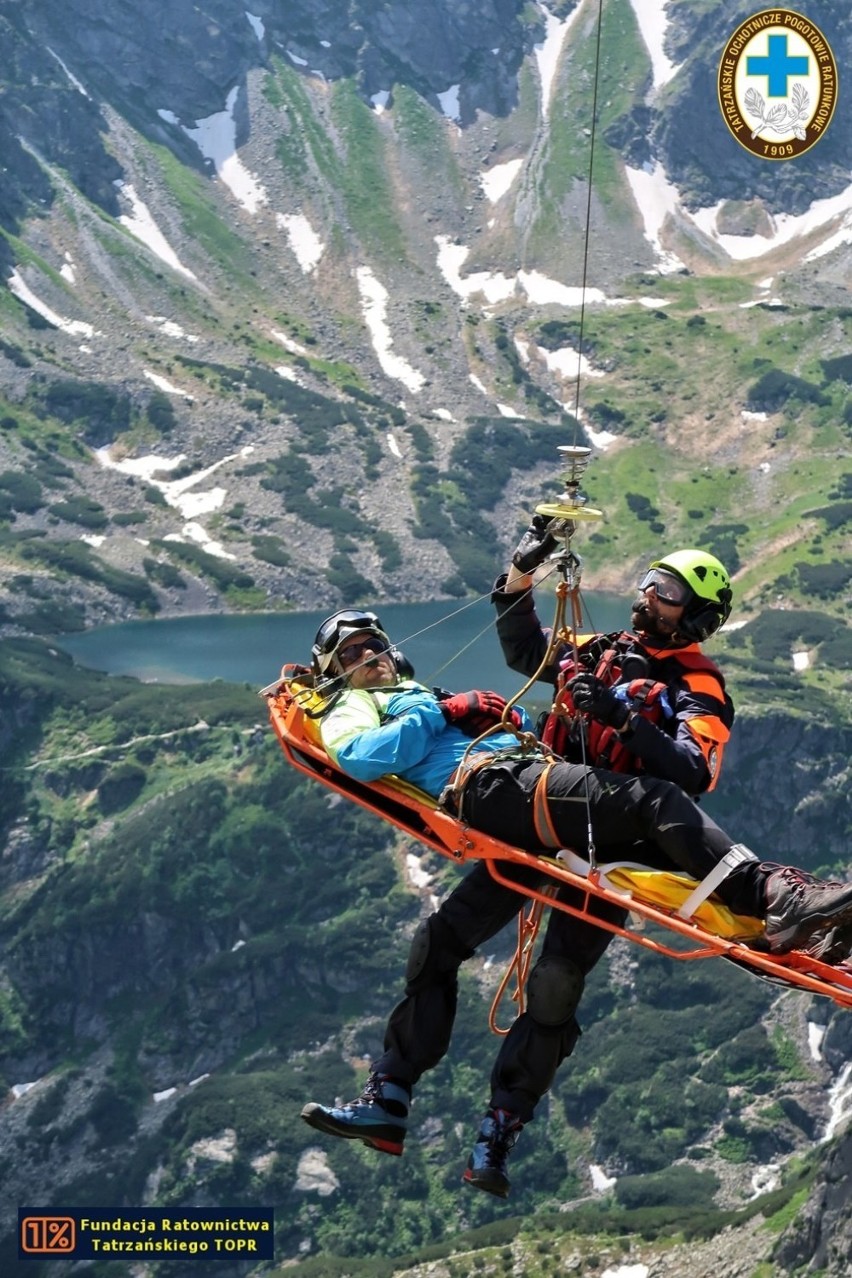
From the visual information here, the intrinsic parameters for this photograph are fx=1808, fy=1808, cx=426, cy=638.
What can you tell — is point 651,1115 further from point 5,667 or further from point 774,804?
point 5,667

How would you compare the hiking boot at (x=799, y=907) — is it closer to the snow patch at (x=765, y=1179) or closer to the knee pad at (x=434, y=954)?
the knee pad at (x=434, y=954)

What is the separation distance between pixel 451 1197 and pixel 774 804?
5563cm

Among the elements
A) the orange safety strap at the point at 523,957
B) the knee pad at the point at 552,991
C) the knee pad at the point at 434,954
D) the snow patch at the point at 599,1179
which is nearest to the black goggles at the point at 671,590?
the orange safety strap at the point at 523,957

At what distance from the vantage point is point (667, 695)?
14.5 m

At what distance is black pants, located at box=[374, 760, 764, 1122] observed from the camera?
13.9 meters

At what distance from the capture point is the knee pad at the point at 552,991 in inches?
575

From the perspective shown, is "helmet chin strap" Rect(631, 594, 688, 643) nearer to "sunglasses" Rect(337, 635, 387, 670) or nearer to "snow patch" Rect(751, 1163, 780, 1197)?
"sunglasses" Rect(337, 635, 387, 670)

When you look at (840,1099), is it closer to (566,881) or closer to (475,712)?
(475,712)

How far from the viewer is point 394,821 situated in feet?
50.3

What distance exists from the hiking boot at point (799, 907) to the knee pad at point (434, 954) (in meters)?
3.04

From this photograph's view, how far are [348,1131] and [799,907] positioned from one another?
4.36 m

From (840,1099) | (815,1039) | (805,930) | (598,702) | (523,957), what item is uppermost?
(815,1039)

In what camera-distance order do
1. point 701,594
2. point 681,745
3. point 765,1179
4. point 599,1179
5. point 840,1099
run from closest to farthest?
point 681,745 → point 701,594 → point 765,1179 → point 599,1179 → point 840,1099

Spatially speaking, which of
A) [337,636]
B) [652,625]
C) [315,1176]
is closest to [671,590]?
[652,625]
